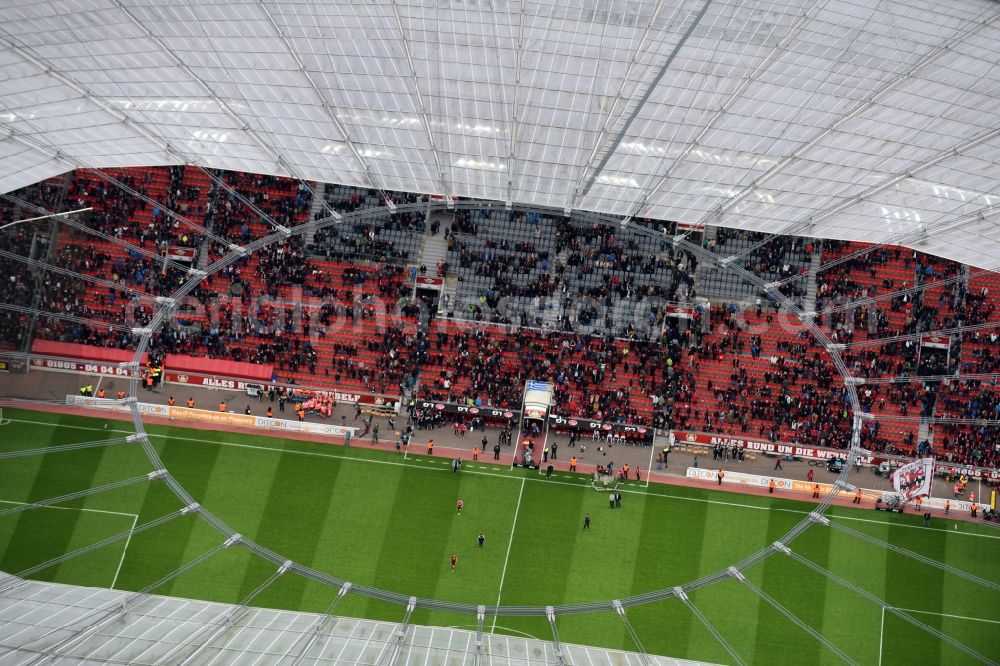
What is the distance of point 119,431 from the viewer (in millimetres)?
64500

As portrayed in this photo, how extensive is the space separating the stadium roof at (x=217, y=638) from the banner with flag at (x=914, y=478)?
57.5ft

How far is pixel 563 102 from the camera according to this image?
5281cm

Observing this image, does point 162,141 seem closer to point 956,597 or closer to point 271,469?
point 271,469

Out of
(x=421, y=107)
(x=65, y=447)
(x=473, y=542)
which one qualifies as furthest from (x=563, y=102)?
(x=65, y=447)

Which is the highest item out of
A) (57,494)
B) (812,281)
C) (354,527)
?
(812,281)

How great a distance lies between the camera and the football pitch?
58.1m

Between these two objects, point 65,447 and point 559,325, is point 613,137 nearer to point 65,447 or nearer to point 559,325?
point 559,325

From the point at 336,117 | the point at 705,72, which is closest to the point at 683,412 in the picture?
the point at 705,72

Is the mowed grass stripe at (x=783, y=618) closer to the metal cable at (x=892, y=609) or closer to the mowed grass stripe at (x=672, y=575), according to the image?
the metal cable at (x=892, y=609)

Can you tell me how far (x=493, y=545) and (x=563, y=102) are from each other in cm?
2464

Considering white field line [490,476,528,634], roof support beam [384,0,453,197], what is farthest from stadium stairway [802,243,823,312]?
roof support beam [384,0,453,197]

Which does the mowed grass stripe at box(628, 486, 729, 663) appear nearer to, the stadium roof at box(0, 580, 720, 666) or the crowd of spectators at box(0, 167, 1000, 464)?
the stadium roof at box(0, 580, 720, 666)

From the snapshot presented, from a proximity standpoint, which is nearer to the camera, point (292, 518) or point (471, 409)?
point (292, 518)

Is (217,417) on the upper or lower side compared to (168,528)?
upper
